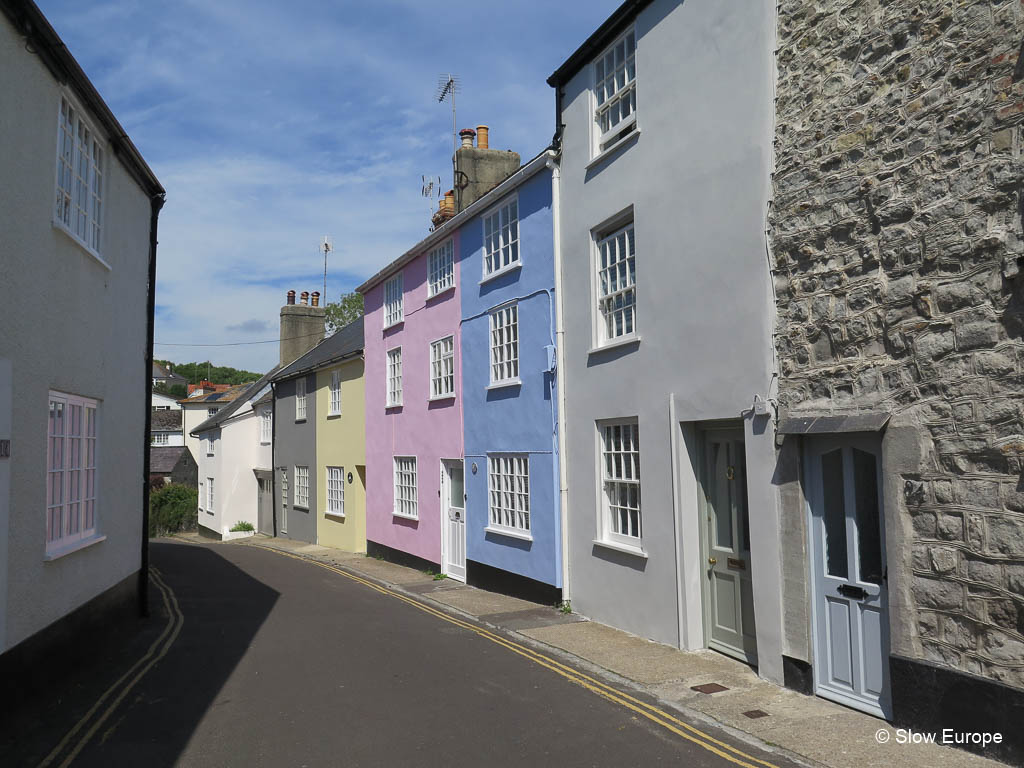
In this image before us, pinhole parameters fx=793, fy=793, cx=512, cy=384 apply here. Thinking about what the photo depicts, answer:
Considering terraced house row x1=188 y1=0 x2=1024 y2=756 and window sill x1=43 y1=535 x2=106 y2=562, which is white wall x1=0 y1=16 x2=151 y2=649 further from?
terraced house row x1=188 y1=0 x2=1024 y2=756

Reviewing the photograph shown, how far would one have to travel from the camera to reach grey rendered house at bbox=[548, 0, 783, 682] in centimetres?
832

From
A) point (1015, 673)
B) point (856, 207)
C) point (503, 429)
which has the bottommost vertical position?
point (1015, 673)

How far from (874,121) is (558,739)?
596 cm

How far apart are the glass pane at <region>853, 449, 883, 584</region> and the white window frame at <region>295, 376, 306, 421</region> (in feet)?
74.7

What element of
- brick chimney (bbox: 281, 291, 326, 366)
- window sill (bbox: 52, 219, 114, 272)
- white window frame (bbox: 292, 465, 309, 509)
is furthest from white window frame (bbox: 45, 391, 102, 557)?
brick chimney (bbox: 281, 291, 326, 366)

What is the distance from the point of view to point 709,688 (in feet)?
25.7

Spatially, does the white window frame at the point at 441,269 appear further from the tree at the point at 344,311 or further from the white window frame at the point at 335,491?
the tree at the point at 344,311

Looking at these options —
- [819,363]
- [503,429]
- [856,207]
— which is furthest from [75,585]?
[856,207]

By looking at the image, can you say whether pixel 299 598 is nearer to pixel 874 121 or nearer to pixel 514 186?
pixel 514 186

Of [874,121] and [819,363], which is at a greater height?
[874,121]

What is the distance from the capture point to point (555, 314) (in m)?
12.5

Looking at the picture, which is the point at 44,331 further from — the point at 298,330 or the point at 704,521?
the point at 298,330

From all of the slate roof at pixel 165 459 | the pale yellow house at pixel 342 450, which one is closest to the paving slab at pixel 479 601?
the pale yellow house at pixel 342 450

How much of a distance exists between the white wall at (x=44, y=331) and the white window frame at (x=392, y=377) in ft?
29.6
